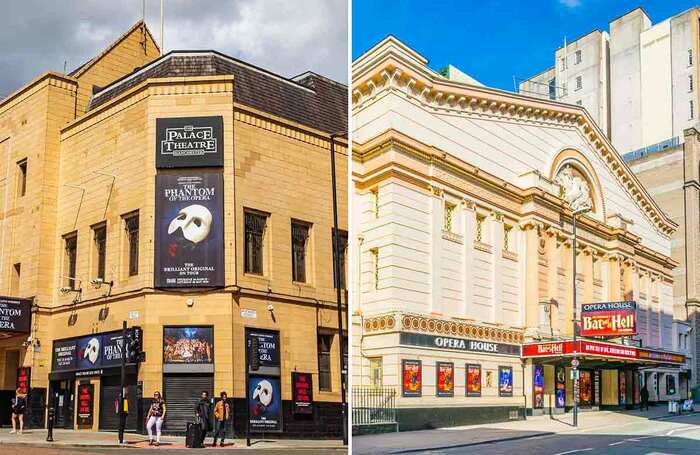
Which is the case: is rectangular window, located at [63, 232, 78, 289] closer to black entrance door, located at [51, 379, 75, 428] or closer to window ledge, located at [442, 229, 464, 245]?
black entrance door, located at [51, 379, 75, 428]

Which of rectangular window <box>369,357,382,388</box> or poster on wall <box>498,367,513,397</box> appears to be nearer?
rectangular window <box>369,357,382,388</box>

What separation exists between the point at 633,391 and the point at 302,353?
6.39m

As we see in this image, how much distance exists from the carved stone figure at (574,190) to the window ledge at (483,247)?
3.47 feet

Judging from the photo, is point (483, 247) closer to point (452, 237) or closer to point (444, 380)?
point (452, 237)

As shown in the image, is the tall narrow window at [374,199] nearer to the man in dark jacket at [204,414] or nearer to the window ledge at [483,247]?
the window ledge at [483,247]

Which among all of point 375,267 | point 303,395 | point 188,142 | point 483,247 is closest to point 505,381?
point 483,247

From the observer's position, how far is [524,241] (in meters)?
6.39

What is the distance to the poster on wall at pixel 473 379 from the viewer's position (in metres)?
5.63

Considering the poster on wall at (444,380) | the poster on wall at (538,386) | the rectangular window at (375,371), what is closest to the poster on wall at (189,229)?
the poster on wall at (538,386)

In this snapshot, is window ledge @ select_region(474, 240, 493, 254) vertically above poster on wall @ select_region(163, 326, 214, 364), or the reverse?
window ledge @ select_region(474, 240, 493, 254)

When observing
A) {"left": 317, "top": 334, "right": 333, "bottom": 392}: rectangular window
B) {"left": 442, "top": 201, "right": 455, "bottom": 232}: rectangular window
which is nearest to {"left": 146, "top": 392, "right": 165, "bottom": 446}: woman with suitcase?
{"left": 317, "top": 334, "right": 333, "bottom": 392}: rectangular window

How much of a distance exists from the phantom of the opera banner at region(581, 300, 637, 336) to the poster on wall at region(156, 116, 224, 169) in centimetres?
856

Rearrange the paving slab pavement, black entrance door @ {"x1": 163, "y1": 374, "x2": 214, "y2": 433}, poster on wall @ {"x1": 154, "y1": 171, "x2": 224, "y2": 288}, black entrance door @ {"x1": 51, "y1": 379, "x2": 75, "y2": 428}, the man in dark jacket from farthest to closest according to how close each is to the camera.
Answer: black entrance door @ {"x1": 51, "y1": 379, "x2": 75, "y2": 428} < poster on wall @ {"x1": 154, "y1": 171, "x2": 224, "y2": 288} < black entrance door @ {"x1": 163, "y1": 374, "x2": 214, "y2": 433} < the man in dark jacket < the paving slab pavement

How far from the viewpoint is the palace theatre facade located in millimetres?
4871
